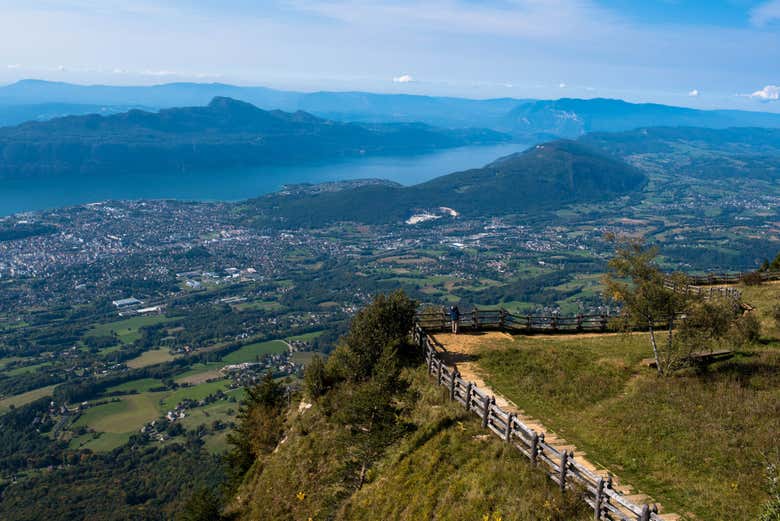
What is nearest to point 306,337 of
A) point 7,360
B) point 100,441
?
point 100,441

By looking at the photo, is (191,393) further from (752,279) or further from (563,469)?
(563,469)

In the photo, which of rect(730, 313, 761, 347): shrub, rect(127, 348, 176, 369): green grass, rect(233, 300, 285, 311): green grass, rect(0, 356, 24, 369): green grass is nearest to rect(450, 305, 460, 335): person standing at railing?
rect(730, 313, 761, 347): shrub

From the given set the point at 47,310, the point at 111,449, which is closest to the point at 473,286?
the point at 111,449

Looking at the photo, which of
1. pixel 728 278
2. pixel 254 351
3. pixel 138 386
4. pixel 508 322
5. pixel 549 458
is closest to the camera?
pixel 549 458

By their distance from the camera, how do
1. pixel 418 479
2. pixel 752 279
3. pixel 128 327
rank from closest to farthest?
pixel 418 479, pixel 752 279, pixel 128 327

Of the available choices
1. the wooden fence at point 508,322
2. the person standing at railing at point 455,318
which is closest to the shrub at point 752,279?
the wooden fence at point 508,322

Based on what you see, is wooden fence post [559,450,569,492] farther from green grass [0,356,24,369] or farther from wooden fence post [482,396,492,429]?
green grass [0,356,24,369]

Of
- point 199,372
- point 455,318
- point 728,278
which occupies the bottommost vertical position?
point 199,372
